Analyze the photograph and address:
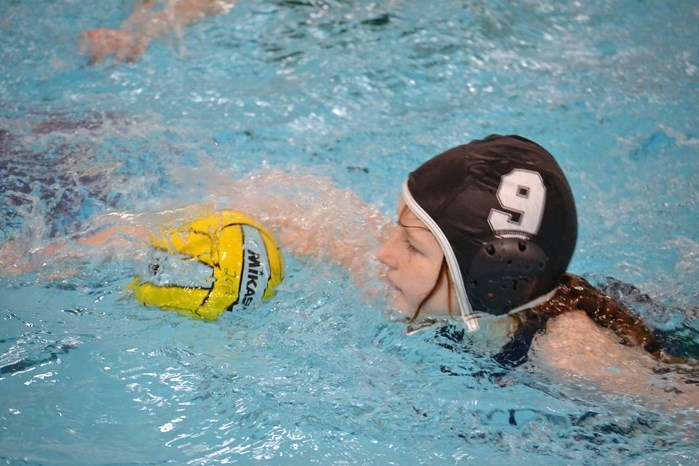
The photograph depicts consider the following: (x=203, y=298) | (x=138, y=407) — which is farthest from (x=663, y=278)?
(x=138, y=407)

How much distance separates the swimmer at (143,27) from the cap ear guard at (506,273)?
11.4ft

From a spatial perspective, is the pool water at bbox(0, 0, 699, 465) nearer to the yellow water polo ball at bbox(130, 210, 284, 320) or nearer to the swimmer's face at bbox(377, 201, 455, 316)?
the yellow water polo ball at bbox(130, 210, 284, 320)

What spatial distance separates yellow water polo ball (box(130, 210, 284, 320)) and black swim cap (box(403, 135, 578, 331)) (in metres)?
0.71

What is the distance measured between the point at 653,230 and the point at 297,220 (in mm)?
2023

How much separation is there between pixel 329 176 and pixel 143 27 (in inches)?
85.8

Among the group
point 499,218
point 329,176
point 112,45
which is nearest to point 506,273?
point 499,218

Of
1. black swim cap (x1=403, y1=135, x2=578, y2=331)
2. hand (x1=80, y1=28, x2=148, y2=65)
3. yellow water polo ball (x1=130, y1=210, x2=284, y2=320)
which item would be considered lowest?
yellow water polo ball (x1=130, y1=210, x2=284, y2=320)

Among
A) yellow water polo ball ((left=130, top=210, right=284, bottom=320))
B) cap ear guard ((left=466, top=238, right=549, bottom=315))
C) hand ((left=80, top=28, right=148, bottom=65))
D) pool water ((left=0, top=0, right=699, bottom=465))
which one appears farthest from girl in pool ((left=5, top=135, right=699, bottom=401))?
hand ((left=80, top=28, right=148, bottom=65))

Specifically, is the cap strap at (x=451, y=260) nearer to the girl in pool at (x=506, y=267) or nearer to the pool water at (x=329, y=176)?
the girl in pool at (x=506, y=267)

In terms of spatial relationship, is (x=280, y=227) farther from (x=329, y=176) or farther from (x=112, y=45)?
(x=112, y=45)

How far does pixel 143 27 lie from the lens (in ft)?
17.6

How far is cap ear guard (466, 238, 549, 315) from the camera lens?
2.43m

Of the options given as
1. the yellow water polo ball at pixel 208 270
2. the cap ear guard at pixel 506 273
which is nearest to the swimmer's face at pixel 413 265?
the cap ear guard at pixel 506 273

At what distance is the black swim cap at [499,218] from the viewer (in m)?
2.42
